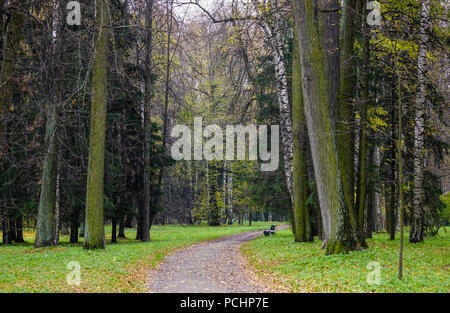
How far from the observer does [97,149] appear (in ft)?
42.2

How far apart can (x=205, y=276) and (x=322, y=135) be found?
14.7ft

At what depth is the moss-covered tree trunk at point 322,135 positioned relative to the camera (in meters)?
9.78

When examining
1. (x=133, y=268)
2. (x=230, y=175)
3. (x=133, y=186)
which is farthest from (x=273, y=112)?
(x=230, y=175)

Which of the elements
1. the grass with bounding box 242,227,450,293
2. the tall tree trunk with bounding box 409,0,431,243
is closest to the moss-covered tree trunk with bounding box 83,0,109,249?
the grass with bounding box 242,227,450,293

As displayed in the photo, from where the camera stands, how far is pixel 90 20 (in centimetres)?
1430

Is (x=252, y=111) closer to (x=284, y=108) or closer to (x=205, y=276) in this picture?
(x=284, y=108)

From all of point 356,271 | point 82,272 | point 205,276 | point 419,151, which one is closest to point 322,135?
point 356,271

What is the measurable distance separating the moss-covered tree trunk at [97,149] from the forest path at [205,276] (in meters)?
2.54

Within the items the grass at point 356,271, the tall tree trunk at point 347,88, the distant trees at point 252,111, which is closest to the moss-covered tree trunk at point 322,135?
the distant trees at point 252,111

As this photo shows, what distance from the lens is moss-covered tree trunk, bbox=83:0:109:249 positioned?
12625 mm

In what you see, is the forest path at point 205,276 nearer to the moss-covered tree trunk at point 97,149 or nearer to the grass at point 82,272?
the grass at point 82,272

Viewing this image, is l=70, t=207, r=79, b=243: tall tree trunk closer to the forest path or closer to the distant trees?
the distant trees

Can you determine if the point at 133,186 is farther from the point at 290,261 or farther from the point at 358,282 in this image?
the point at 358,282

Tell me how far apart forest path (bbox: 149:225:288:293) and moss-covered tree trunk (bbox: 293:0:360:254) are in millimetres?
2430
